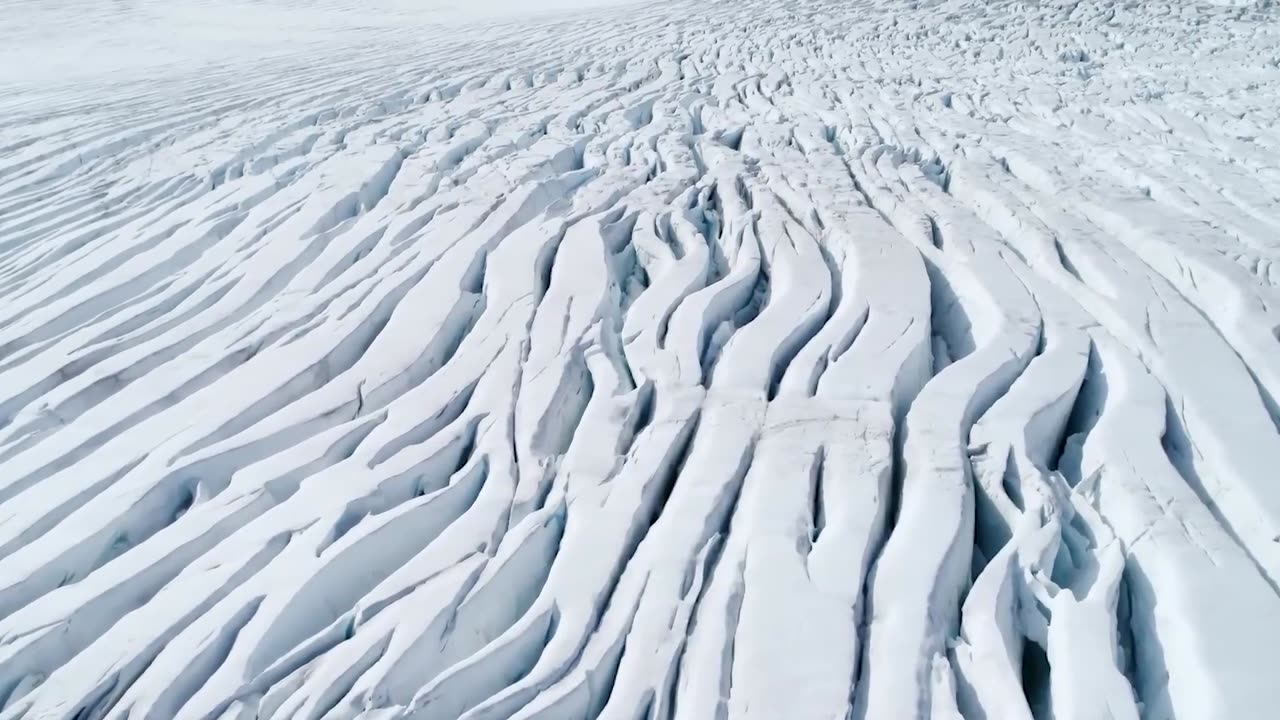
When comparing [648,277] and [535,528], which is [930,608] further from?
[648,277]

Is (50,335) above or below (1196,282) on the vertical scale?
above

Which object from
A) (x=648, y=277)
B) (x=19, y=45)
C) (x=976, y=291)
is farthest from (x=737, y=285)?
(x=19, y=45)

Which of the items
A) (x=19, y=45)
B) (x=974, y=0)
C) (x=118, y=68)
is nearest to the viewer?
(x=118, y=68)

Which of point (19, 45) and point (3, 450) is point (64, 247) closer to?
point (3, 450)

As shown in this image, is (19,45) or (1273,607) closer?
(1273,607)

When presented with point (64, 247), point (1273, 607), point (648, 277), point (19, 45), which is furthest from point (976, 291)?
point (19, 45)

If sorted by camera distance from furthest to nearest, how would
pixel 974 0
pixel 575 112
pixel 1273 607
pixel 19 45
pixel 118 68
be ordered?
pixel 19 45, pixel 974 0, pixel 118 68, pixel 575 112, pixel 1273 607
